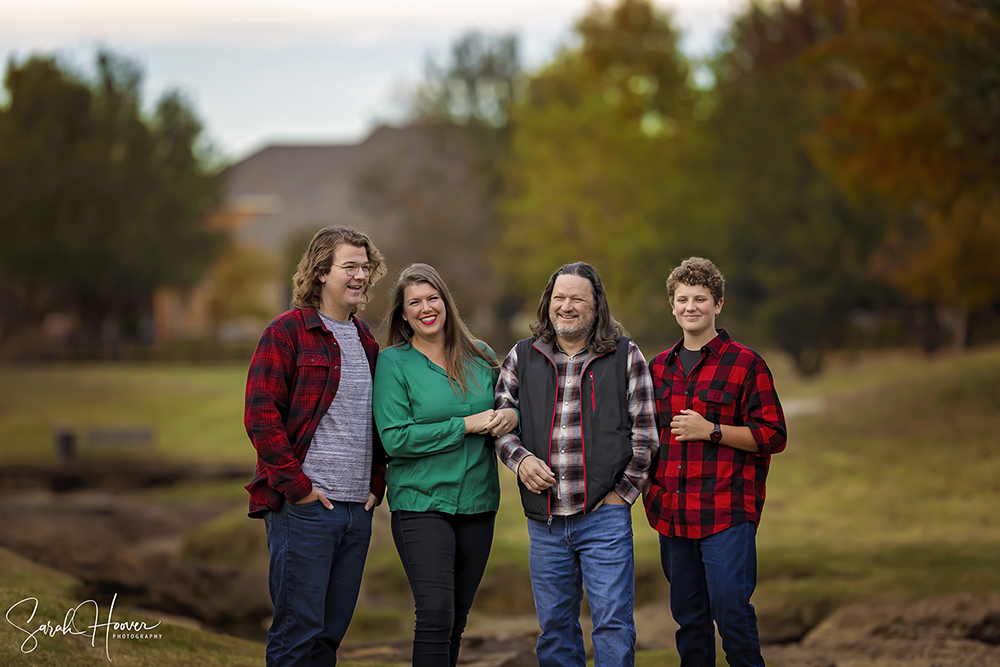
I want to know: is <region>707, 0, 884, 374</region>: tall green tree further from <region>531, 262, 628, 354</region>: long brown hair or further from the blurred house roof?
Answer: the blurred house roof

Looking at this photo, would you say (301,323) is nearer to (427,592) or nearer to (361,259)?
(361,259)

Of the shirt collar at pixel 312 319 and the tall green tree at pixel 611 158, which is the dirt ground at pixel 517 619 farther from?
the tall green tree at pixel 611 158

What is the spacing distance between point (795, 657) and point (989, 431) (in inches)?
359

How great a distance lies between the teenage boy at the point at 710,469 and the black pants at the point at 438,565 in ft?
2.67

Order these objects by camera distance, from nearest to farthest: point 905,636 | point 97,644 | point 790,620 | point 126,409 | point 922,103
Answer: point 97,644 < point 905,636 < point 790,620 < point 922,103 < point 126,409

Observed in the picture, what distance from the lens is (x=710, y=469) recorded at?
435cm

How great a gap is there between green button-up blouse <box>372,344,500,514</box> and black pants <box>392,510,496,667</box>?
0.08 m

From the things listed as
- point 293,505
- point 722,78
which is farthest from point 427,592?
point 722,78

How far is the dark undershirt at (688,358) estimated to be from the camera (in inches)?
175

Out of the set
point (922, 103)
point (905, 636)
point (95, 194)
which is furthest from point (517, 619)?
point (95, 194)

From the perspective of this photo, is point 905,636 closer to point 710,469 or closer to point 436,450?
point 710,469

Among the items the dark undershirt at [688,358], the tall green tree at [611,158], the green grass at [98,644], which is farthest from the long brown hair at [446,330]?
the tall green tree at [611,158]

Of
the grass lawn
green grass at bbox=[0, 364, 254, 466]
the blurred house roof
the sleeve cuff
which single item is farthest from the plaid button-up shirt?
the blurred house roof

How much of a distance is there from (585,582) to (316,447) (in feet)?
4.21
